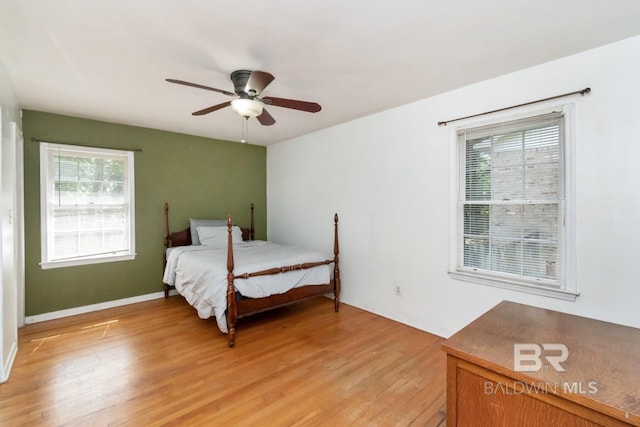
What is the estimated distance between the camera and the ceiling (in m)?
1.72

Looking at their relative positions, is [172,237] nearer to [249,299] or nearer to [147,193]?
[147,193]

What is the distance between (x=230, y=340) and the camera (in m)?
2.82

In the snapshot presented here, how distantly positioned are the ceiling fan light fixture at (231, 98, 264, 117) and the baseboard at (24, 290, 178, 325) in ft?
10.6

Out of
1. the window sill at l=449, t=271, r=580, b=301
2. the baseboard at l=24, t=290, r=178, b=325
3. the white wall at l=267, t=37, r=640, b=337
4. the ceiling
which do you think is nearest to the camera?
the ceiling

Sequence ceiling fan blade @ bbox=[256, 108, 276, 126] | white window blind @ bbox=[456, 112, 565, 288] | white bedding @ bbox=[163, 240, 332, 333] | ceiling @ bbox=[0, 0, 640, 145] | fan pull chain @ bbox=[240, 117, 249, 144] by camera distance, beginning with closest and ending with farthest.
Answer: ceiling @ bbox=[0, 0, 640, 145], white window blind @ bbox=[456, 112, 565, 288], ceiling fan blade @ bbox=[256, 108, 276, 126], white bedding @ bbox=[163, 240, 332, 333], fan pull chain @ bbox=[240, 117, 249, 144]

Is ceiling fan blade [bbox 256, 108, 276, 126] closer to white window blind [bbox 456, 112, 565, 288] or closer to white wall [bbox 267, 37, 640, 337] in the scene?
white wall [bbox 267, 37, 640, 337]

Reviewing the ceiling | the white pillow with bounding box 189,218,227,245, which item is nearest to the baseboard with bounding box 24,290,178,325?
the white pillow with bounding box 189,218,227,245

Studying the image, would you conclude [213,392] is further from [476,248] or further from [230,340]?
[476,248]

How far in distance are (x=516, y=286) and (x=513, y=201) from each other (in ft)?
2.38

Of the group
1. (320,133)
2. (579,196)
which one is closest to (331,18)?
(579,196)

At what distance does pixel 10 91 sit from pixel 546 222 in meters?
4.69

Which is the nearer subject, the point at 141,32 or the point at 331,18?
the point at 331,18

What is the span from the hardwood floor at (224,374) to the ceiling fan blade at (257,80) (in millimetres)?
2198

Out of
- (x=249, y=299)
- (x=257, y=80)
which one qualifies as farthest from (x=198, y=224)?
(x=257, y=80)
